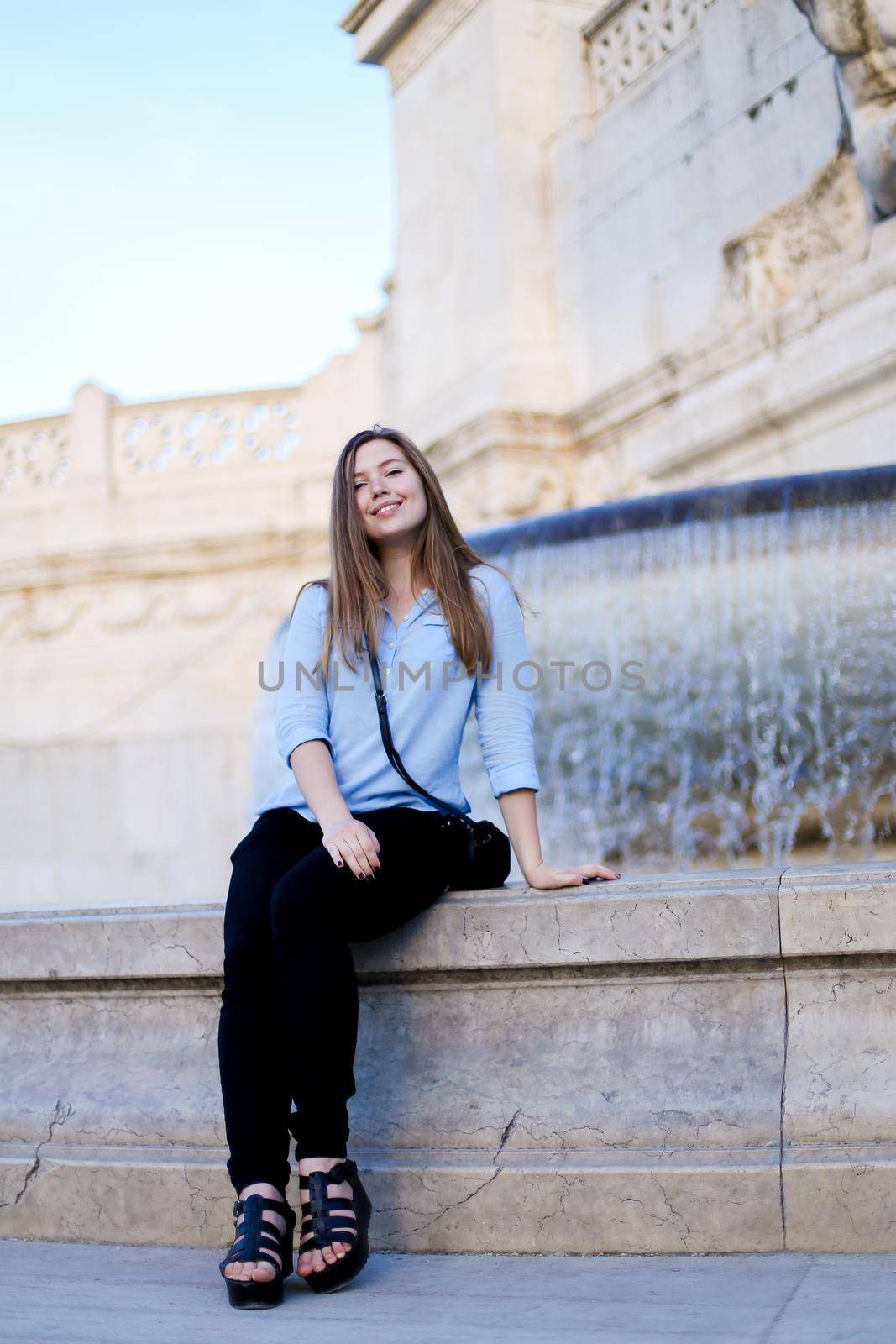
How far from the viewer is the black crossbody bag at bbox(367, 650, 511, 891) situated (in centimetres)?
253

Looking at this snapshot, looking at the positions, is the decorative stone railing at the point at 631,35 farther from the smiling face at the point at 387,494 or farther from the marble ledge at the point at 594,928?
the marble ledge at the point at 594,928

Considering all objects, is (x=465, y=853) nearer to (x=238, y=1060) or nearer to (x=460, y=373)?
(x=238, y=1060)

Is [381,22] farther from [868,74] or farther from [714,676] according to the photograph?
[714,676]

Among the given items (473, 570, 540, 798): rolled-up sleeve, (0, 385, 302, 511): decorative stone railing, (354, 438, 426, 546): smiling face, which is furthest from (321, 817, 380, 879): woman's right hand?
(0, 385, 302, 511): decorative stone railing

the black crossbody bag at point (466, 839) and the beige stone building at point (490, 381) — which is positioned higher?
the beige stone building at point (490, 381)

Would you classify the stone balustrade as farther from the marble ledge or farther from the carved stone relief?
the carved stone relief

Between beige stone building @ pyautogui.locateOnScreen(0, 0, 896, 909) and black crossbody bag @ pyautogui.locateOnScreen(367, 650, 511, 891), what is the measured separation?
142 inches

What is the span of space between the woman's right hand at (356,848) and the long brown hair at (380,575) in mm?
351

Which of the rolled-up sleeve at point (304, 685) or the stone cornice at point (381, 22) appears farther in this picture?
the stone cornice at point (381, 22)

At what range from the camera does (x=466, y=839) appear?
2535mm

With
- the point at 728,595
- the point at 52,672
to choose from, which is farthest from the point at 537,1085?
the point at 52,672

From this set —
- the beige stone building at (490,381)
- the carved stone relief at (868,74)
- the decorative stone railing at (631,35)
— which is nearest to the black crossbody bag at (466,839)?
the beige stone building at (490,381)

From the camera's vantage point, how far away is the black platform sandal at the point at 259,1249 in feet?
6.70

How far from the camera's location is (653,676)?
4691mm
